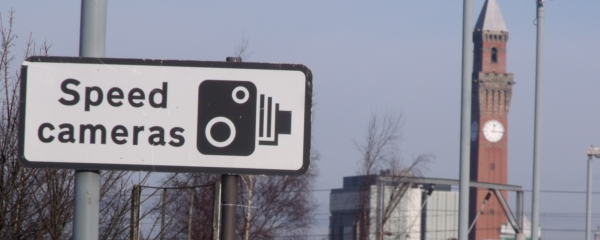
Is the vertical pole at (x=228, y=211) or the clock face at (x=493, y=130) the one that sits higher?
the clock face at (x=493, y=130)

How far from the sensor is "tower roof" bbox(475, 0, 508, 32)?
98.1 metres

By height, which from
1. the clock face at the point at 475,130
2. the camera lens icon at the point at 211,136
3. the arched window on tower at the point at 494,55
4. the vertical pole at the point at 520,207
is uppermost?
the arched window on tower at the point at 494,55

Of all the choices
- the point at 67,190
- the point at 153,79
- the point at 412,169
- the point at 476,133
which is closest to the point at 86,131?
the point at 153,79

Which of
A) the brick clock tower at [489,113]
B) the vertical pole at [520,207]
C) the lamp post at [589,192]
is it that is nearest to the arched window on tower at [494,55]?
the brick clock tower at [489,113]

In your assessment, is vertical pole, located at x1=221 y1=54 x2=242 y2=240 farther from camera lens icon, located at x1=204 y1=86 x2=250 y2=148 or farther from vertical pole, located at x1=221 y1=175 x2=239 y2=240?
camera lens icon, located at x1=204 y1=86 x2=250 y2=148

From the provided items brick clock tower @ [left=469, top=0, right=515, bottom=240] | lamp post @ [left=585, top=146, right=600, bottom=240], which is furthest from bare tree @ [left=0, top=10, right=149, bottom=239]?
brick clock tower @ [left=469, top=0, right=515, bottom=240]

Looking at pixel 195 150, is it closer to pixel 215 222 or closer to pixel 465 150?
pixel 215 222

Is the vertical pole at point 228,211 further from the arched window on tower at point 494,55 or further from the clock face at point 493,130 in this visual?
the clock face at point 493,130

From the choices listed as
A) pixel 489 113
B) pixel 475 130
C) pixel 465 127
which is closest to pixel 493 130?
pixel 475 130

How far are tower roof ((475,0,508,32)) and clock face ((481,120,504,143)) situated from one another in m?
11.1

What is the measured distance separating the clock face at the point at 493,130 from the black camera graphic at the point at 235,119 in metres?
101

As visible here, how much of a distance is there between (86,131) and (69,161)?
125 millimetres

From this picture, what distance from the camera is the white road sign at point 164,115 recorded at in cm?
320

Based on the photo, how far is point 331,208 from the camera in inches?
4306
